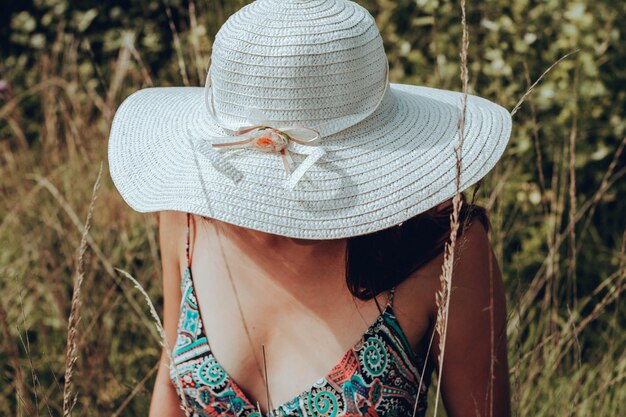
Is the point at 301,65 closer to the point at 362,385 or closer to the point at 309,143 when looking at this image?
the point at 309,143

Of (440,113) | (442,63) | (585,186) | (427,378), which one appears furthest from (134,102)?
(585,186)

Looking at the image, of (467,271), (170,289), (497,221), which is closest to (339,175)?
(467,271)

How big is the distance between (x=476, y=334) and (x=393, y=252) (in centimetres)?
27

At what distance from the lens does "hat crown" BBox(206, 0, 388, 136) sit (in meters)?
1.47

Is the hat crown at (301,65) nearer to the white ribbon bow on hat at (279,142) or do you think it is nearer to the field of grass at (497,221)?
the white ribbon bow on hat at (279,142)

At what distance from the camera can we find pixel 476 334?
5.41 ft

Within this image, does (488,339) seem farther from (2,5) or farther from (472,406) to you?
(2,5)

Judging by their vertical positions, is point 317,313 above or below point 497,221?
above

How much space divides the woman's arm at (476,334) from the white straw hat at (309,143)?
0.61 feet

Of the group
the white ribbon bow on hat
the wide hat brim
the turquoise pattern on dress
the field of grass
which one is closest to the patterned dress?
the turquoise pattern on dress

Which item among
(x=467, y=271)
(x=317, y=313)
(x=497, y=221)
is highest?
(x=467, y=271)

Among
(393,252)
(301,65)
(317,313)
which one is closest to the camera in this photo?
(301,65)

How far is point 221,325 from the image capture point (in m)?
1.74

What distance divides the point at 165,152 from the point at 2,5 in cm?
413
